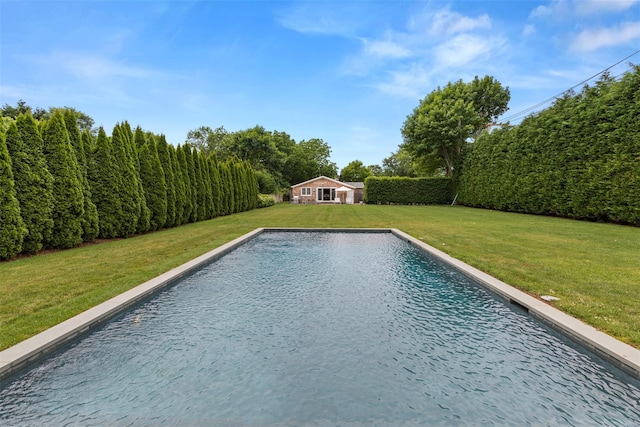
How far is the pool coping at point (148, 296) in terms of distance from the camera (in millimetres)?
2737

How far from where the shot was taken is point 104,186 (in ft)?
32.1

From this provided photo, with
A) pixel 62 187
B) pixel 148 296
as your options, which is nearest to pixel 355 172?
pixel 62 187

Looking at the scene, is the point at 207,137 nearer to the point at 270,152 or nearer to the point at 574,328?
the point at 270,152

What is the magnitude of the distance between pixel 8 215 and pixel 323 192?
3428 cm

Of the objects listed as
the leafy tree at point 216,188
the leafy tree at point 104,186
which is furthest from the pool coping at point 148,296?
the leafy tree at point 216,188

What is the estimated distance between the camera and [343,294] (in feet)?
16.5

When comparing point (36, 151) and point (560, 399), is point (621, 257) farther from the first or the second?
point (36, 151)

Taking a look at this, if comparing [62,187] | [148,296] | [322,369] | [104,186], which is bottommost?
[322,369]

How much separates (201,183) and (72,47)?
7486mm

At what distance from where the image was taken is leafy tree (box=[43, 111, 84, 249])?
805cm

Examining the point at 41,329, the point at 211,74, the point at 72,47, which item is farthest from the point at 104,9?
the point at 41,329

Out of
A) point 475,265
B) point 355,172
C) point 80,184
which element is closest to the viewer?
point 475,265

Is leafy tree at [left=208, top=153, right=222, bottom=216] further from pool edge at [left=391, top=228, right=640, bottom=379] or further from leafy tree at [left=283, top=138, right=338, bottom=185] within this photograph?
leafy tree at [left=283, top=138, right=338, bottom=185]

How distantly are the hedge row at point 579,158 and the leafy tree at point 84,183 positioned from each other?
1786 centimetres
